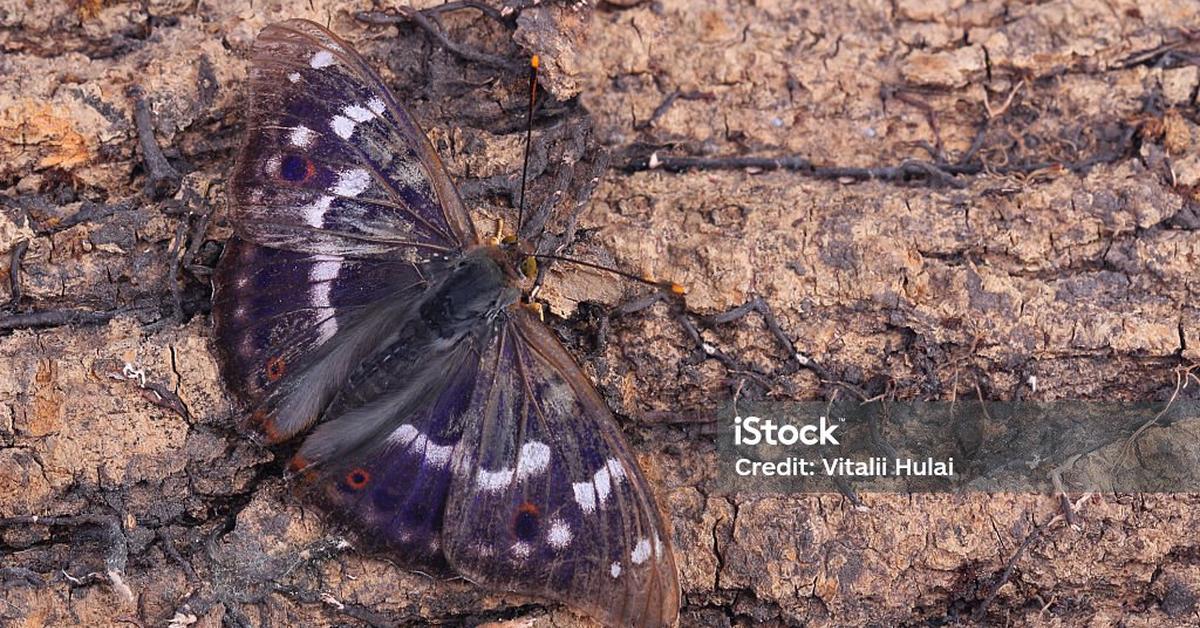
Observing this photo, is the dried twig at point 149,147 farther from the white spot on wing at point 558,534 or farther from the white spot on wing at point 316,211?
the white spot on wing at point 558,534

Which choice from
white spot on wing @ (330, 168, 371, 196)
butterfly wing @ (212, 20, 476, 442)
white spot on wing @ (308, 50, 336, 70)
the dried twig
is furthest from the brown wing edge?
the dried twig

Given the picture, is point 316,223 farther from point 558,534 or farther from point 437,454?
point 558,534

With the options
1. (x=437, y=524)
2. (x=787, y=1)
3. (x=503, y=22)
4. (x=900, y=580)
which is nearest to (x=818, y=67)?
(x=787, y=1)

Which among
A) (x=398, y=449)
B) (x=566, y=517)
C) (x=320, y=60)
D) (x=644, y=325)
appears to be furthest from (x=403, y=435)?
(x=320, y=60)

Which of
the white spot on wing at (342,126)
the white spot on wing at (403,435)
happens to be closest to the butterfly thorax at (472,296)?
the white spot on wing at (403,435)

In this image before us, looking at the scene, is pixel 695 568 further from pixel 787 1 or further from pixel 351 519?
pixel 787 1

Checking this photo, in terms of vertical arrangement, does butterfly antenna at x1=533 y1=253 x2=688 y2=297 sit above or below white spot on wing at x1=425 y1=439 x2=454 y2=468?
above

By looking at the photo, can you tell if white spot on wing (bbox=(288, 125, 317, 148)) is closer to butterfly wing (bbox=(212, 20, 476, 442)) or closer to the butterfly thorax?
butterfly wing (bbox=(212, 20, 476, 442))
